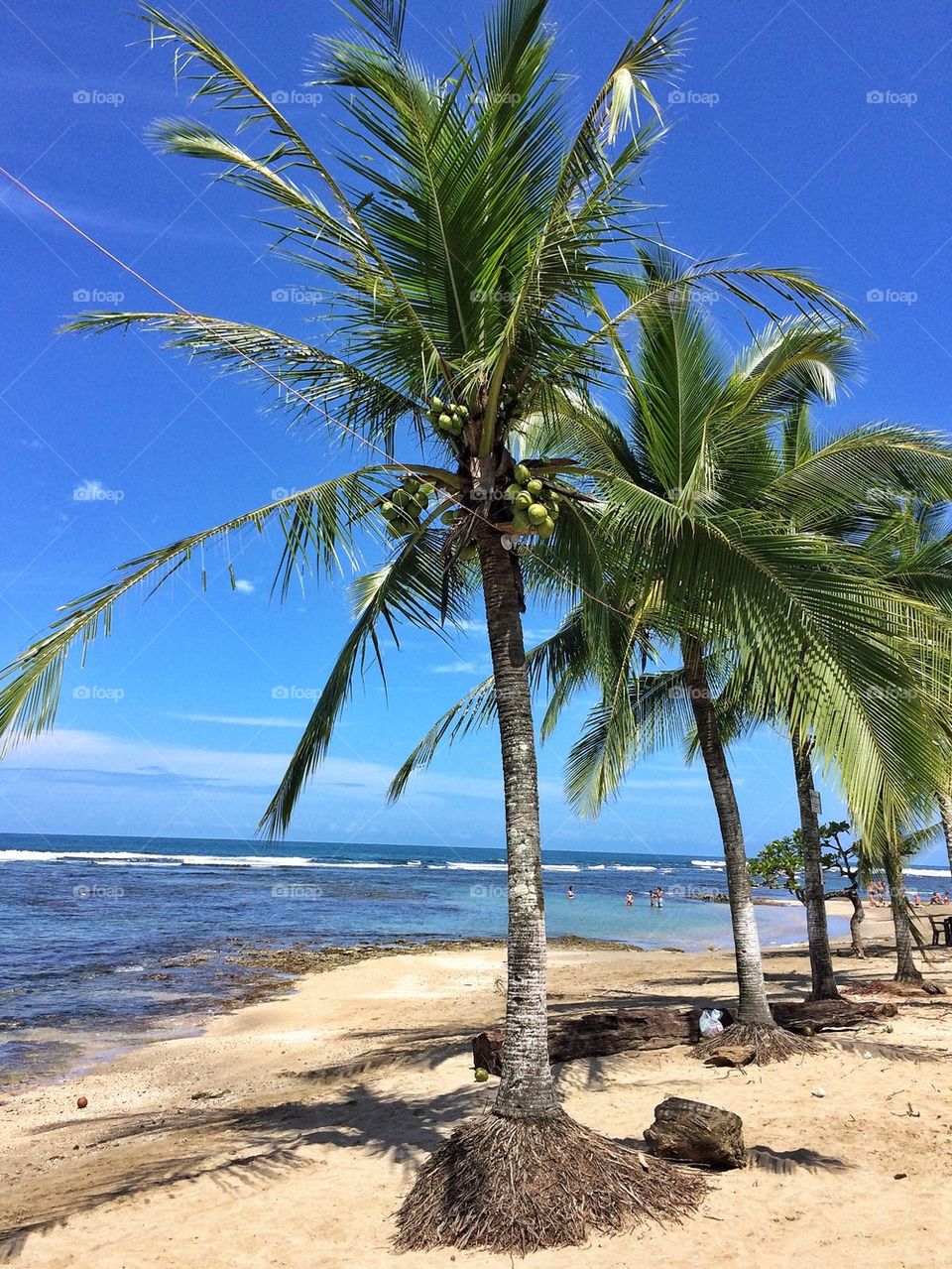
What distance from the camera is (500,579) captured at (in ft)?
18.8

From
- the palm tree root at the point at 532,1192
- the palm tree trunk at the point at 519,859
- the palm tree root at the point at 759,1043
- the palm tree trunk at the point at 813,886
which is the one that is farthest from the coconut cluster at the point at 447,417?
the palm tree trunk at the point at 813,886

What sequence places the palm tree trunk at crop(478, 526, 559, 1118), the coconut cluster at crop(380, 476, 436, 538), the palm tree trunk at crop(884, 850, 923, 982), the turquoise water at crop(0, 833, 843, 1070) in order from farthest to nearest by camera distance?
1. the turquoise water at crop(0, 833, 843, 1070)
2. the palm tree trunk at crop(884, 850, 923, 982)
3. the coconut cluster at crop(380, 476, 436, 538)
4. the palm tree trunk at crop(478, 526, 559, 1118)

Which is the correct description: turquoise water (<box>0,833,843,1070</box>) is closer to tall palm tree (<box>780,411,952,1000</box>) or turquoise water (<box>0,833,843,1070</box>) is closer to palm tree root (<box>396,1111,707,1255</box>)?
palm tree root (<box>396,1111,707,1255</box>)

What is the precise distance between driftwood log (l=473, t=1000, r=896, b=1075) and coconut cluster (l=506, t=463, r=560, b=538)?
5.79 m

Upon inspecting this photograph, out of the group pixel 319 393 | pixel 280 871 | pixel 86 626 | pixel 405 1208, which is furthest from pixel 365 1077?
pixel 280 871

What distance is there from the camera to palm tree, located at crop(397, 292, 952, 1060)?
4.44 metres

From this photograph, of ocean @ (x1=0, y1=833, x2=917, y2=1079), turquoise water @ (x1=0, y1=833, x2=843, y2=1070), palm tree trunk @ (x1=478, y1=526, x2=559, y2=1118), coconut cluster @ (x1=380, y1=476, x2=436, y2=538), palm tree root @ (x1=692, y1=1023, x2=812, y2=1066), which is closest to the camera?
palm tree trunk @ (x1=478, y1=526, x2=559, y2=1118)

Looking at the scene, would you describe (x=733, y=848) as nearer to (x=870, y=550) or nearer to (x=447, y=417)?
(x=870, y=550)

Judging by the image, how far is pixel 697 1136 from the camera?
5.64 meters

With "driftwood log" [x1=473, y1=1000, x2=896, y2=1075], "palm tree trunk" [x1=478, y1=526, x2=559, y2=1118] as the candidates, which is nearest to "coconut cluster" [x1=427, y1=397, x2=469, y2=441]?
"palm tree trunk" [x1=478, y1=526, x2=559, y2=1118]

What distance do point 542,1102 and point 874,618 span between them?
11.2ft

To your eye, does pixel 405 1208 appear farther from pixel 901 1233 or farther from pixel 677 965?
pixel 677 965

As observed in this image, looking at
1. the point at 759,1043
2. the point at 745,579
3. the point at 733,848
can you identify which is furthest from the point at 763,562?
the point at 759,1043

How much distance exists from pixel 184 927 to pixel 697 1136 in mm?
26382
